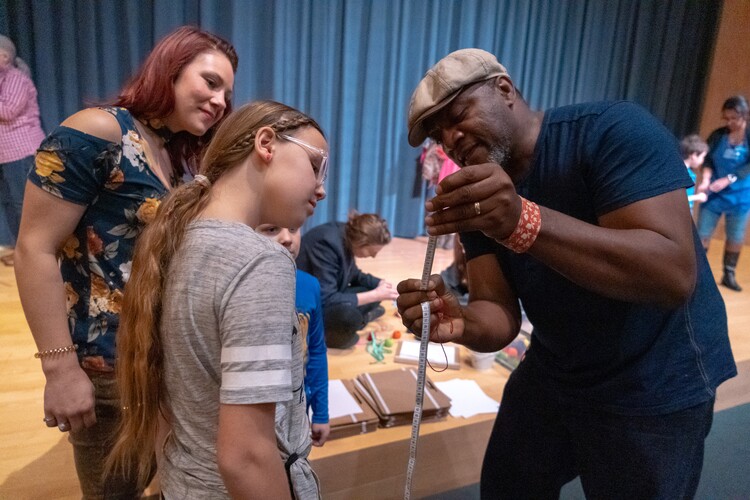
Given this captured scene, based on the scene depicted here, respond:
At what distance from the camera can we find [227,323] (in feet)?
2.24

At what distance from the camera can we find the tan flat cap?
0.90 meters

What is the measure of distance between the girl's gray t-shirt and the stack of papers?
1155 mm

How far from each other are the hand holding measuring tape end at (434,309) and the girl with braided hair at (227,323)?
0.68 ft

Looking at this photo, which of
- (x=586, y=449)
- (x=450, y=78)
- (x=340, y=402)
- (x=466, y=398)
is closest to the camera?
(x=450, y=78)

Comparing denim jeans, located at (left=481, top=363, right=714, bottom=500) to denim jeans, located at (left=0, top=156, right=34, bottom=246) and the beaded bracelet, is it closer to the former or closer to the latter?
the beaded bracelet

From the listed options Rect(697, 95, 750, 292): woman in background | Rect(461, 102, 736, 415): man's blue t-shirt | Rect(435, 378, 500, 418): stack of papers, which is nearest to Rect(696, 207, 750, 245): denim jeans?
Rect(697, 95, 750, 292): woman in background

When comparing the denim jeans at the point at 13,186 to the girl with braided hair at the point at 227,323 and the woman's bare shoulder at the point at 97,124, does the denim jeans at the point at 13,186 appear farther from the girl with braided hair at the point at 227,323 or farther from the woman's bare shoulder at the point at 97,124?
the girl with braided hair at the point at 227,323

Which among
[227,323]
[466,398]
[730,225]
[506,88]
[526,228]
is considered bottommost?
[466,398]

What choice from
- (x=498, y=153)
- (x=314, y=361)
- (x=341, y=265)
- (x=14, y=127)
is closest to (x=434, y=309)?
(x=498, y=153)

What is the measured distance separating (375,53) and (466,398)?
10.8 ft

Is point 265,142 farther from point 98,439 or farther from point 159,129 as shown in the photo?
point 98,439

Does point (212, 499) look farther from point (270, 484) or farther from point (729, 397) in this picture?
point (729, 397)

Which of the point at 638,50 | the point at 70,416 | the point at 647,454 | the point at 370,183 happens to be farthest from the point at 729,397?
the point at 638,50

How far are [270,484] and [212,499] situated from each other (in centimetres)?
13
